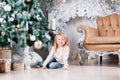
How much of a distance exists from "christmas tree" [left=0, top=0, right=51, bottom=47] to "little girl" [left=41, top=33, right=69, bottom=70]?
191mm

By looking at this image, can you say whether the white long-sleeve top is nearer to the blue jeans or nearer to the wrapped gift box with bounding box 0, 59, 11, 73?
the blue jeans

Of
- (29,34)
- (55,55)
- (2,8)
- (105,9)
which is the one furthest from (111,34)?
(2,8)

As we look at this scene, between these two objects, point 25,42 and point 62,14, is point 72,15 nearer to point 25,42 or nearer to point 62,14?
point 62,14

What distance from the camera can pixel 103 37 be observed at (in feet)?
15.1

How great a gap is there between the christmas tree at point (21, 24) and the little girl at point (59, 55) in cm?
19

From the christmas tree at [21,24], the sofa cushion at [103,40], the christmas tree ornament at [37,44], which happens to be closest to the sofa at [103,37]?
the sofa cushion at [103,40]

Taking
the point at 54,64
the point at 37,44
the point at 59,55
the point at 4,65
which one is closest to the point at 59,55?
the point at 59,55

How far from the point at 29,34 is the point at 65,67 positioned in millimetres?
723

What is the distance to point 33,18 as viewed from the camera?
13.3ft

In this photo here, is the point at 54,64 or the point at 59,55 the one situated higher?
the point at 59,55

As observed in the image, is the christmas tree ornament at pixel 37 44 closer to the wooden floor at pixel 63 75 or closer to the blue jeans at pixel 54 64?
the blue jeans at pixel 54 64

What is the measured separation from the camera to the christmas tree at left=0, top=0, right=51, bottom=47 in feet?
12.2

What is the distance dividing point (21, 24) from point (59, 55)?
2.46 feet

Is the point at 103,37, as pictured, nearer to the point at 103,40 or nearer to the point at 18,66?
the point at 103,40
